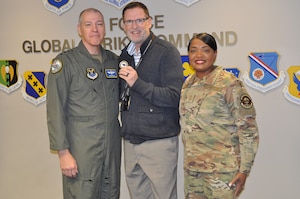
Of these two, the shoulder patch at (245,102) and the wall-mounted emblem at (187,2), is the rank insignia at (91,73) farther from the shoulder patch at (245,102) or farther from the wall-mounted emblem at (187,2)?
A: the wall-mounted emblem at (187,2)

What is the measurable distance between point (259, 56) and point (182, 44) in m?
0.62

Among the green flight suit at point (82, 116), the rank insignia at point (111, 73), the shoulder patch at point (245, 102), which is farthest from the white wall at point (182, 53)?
the shoulder patch at point (245, 102)

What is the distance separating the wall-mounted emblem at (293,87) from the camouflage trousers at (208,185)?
1.19m

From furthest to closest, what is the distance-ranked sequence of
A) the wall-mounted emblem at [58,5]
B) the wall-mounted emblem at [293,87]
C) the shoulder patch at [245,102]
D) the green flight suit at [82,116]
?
the wall-mounted emblem at [58,5], the wall-mounted emblem at [293,87], the green flight suit at [82,116], the shoulder patch at [245,102]

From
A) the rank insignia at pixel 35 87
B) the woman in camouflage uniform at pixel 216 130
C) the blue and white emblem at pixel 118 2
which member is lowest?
Result: the woman in camouflage uniform at pixel 216 130

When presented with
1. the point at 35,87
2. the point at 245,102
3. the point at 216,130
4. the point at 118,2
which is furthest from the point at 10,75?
the point at 245,102

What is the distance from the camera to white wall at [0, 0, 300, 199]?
272cm

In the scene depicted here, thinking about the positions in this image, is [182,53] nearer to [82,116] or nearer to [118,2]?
[118,2]

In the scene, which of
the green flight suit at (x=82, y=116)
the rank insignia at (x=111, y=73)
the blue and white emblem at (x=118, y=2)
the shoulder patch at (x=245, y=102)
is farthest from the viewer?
the blue and white emblem at (x=118, y=2)

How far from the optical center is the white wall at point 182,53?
8.93ft

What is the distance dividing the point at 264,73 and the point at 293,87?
0.79ft

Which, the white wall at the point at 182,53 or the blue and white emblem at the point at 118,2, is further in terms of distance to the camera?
the blue and white emblem at the point at 118,2

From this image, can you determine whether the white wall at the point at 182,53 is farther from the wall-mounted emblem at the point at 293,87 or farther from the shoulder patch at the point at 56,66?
the shoulder patch at the point at 56,66

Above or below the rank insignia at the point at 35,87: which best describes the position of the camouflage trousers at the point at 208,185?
below
